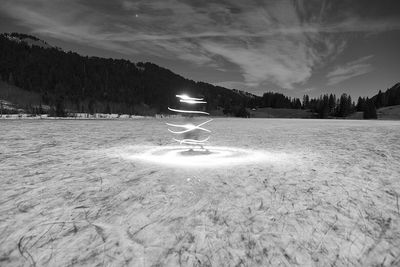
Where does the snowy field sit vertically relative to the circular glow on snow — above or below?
above

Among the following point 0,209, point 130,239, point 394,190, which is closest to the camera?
point 130,239

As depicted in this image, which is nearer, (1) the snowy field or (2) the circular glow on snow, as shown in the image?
(1) the snowy field

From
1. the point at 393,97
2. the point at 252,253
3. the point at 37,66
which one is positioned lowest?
the point at 252,253

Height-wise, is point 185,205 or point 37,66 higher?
point 37,66

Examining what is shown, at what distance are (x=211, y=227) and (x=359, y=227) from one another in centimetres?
254

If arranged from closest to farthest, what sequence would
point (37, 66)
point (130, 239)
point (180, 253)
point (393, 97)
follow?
1. point (180, 253)
2. point (130, 239)
3. point (393, 97)
4. point (37, 66)

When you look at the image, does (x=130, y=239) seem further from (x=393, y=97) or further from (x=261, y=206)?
(x=393, y=97)

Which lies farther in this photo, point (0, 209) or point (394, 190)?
point (394, 190)

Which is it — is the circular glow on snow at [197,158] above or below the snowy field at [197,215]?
below

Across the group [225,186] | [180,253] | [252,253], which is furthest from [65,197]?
[252,253]

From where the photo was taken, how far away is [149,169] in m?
7.56

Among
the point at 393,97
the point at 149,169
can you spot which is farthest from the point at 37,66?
the point at 393,97

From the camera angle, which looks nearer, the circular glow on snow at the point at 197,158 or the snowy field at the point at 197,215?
the snowy field at the point at 197,215

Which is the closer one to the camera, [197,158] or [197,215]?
[197,215]
